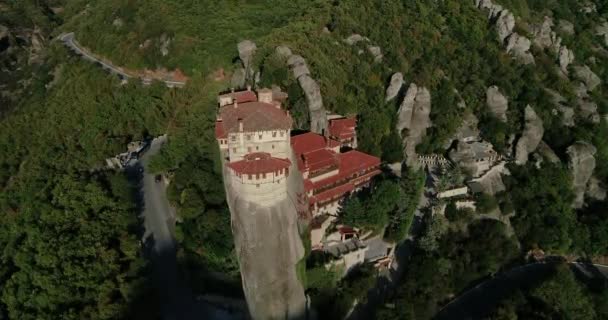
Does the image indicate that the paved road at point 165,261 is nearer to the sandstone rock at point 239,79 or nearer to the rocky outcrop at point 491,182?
the sandstone rock at point 239,79

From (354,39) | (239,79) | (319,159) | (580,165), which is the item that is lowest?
(580,165)

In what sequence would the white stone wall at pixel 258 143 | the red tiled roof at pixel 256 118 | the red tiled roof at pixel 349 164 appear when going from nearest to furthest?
the red tiled roof at pixel 256 118 → the white stone wall at pixel 258 143 → the red tiled roof at pixel 349 164

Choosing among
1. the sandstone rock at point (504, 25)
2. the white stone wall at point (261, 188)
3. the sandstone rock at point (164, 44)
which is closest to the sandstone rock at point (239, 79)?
the white stone wall at point (261, 188)

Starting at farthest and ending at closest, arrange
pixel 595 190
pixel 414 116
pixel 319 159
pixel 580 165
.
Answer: pixel 595 190
pixel 580 165
pixel 414 116
pixel 319 159

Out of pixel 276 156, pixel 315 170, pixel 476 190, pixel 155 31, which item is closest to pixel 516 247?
pixel 476 190

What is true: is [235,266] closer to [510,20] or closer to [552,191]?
[552,191]

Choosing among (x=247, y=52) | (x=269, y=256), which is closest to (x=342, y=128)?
(x=247, y=52)

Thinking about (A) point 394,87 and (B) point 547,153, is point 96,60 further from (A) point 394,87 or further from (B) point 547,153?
(B) point 547,153
